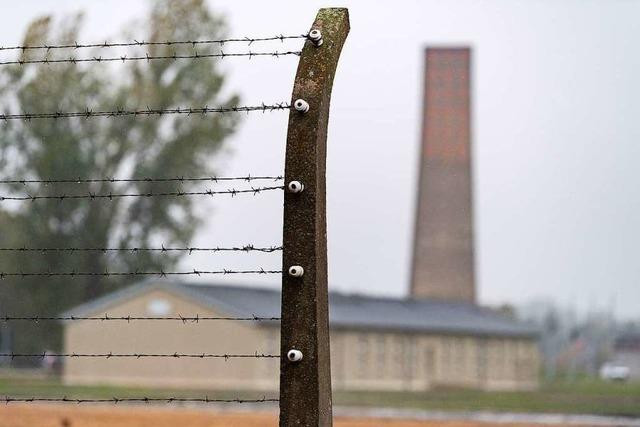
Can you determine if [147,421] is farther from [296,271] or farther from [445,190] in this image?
[445,190]

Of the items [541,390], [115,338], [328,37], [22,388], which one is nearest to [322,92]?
[328,37]

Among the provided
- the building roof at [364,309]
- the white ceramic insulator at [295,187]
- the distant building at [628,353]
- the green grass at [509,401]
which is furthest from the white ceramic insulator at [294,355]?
the distant building at [628,353]

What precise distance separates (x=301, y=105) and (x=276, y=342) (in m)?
41.0

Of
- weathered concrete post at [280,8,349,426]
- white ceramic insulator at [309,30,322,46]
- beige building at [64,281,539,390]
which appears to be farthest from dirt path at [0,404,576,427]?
white ceramic insulator at [309,30,322,46]

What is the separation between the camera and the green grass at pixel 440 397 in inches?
1596

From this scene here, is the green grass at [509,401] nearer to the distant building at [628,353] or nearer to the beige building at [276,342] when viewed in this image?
the beige building at [276,342]

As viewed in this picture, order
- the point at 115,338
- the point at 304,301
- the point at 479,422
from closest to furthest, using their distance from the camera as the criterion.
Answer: the point at 304,301 → the point at 479,422 → the point at 115,338

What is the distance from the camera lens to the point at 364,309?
55.8 metres

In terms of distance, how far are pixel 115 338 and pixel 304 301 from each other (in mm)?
40834

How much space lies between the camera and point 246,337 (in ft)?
148

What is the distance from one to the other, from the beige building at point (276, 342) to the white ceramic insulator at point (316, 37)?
3619cm

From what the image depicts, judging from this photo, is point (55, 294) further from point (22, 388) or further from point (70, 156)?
point (22, 388)

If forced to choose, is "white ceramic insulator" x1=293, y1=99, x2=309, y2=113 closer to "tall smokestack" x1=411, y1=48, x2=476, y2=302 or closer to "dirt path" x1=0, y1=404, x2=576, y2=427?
"dirt path" x1=0, y1=404, x2=576, y2=427

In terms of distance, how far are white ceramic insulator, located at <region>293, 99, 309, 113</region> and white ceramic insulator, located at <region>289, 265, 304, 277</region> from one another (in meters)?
0.41
